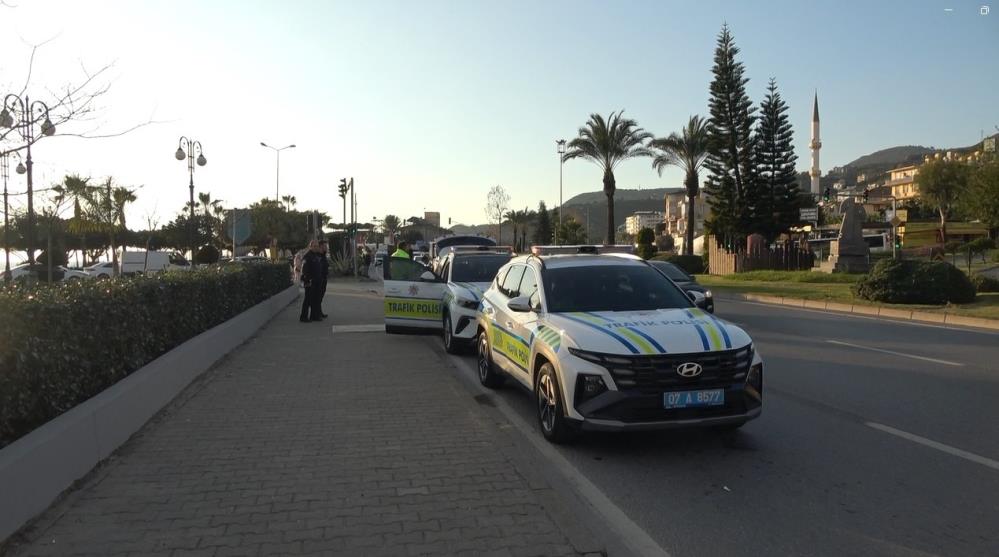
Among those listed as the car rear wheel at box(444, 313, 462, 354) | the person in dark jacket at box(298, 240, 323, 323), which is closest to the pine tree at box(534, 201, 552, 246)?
the person in dark jacket at box(298, 240, 323, 323)

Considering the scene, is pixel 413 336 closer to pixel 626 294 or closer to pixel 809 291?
pixel 626 294

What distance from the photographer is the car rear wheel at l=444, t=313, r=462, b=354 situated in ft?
41.1

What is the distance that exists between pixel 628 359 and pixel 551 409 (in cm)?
106

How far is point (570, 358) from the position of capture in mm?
6246

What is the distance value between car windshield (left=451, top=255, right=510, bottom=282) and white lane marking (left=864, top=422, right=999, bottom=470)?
710cm

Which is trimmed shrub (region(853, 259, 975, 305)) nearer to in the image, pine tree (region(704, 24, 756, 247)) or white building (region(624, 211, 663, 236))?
pine tree (region(704, 24, 756, 247))

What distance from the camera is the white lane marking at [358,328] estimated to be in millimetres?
16159

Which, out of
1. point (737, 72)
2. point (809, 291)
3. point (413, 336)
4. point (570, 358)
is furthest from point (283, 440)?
point (737, 72)

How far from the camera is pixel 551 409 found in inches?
263

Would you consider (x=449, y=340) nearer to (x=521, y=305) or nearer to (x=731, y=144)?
(x=521, y=305)

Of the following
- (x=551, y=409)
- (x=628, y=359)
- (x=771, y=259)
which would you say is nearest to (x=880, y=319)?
(x=551, y=409)

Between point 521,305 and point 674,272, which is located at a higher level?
point 674,272

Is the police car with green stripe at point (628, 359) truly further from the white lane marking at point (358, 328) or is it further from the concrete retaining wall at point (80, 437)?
the white lane marking at point (358, 328)

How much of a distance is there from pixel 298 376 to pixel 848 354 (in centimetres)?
823
